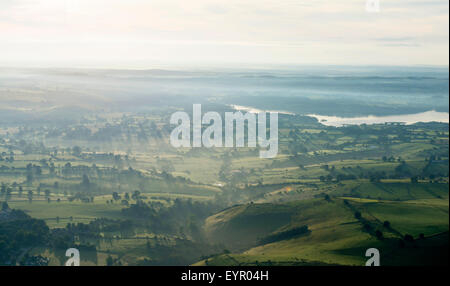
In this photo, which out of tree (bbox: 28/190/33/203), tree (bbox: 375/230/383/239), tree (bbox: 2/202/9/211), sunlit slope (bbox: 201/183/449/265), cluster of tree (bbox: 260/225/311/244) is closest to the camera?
sunlit slope (bbox: 201/183/449/265)

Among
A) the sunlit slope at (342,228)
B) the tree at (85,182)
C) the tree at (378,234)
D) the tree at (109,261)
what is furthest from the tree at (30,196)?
the tree at (378,234)

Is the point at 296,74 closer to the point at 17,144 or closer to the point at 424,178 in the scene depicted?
the point at 17,144

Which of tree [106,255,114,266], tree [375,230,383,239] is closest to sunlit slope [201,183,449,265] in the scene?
tree [375,230,383,239]

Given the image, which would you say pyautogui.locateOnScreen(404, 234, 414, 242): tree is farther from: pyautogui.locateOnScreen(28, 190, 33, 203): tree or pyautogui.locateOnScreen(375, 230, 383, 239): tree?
pyautogui.locateOnScreen(28, 190, 33, 203): tree

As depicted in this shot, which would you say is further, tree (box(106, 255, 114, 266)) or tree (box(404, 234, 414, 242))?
tree (box(106, 255, 114, 266))

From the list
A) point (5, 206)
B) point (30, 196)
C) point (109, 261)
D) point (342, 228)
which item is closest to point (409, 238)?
point (342, 228)

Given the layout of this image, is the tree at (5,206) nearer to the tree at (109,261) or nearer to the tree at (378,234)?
the tree at (109,261)

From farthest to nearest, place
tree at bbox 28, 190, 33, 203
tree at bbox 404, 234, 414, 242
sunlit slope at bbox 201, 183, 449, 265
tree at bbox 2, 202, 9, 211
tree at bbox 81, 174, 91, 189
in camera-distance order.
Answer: tree at bbox 81, 174, 91, 189
tree at bbox 28, 190, 33, 203
tree at bbox 2, 202, 9, 211
tree at bbox 404, 234, 414, 242
sunlit slope at bbox 201, 183, 449, 265
